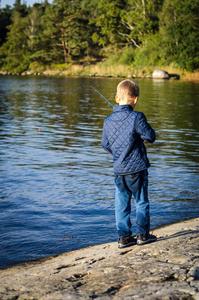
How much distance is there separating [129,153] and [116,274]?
4.23ft

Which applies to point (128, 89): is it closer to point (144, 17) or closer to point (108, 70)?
point (108, 70)

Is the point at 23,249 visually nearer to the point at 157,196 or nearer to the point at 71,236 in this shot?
the point at 71,236

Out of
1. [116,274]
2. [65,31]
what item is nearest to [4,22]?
[65,31]

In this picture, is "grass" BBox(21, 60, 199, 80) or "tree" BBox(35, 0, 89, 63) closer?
"grass" BBox(21, 60, 199, 80)

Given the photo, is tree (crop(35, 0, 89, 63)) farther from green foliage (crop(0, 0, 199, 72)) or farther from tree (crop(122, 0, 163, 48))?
tree (crop(122, 0, 163, 48))

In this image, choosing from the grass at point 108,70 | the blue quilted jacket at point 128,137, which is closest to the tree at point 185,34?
the grass at point 108,70

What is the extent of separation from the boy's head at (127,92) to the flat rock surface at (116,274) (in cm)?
154

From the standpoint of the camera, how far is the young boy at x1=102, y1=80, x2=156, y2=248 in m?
4.17

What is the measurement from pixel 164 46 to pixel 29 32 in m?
42.4

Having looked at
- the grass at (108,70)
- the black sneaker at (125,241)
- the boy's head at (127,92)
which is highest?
the grass at (108,70)

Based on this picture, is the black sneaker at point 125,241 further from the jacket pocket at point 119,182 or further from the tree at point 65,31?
the tree at point 65,31

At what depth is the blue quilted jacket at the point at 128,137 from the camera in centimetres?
413

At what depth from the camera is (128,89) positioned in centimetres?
425

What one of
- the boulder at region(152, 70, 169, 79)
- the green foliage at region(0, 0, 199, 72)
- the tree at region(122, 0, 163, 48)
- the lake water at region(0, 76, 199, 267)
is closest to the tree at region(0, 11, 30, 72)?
the green foliage at region(0, 0, 199, 72)
